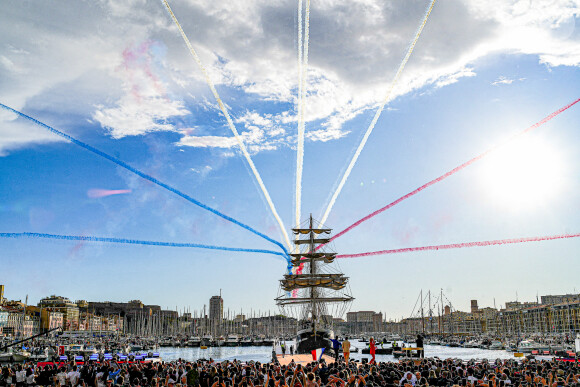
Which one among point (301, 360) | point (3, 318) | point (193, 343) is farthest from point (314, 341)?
point (3, 318)

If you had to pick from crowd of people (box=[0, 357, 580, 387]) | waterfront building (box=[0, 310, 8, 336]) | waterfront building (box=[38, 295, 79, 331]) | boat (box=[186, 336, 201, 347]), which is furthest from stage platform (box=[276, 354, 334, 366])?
waterfront building (box=[38, 295, 79, 331])

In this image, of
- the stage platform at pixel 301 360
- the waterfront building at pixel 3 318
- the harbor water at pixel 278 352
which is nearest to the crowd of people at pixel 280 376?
the stage platform at pixel 301 360

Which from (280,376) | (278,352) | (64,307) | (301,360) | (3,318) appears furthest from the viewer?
(64,307)

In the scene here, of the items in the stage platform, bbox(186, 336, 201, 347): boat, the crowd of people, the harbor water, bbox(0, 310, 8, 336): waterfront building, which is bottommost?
bbox(186, 336, 201, 347): boat

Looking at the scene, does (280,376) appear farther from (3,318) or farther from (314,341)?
(3,318)

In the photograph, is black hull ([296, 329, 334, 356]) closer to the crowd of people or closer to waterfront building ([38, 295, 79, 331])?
the crowd of people

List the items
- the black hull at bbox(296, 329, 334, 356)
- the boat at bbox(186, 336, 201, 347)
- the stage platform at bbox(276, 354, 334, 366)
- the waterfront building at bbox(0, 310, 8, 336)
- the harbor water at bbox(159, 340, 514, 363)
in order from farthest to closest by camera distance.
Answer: the boat at bbox(186, 336, 201, 347) → the waterfront building at bbox(0, 310, 8, 336) → the harbor water at bbox(159, 340, 514, 363) → the black hull at bbox(296, 329, 334, 356) → the stage platform at bbox(276, 354, 334, 366)

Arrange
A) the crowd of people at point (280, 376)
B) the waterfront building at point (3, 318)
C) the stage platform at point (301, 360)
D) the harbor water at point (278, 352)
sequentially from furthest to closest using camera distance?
the waterfront building at point (3, 318), the harbor water at point (278, 352), the stage platform at point (301, 360), the crowd of people at point (280, 376)

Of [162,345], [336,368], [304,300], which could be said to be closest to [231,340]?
[162,345]

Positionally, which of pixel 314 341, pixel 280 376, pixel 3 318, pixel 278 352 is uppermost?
pixel 280 376

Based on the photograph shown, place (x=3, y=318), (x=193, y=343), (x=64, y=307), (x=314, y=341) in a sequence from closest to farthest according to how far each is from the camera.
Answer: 1. (x=314, y=341)
2. (x=3, y=318)
3. (x=193, y=343)
4. (x=64, y=307)

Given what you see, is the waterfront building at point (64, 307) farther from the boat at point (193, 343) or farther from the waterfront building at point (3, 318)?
the boat at point (193, 343)

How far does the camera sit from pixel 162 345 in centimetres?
15900

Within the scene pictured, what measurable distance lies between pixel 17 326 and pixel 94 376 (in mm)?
152268
